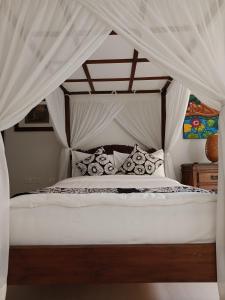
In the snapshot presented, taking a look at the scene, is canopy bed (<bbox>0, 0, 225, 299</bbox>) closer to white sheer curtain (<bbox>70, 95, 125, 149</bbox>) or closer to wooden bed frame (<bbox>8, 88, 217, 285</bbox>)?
wooden bed frame (<bbox>8, 88, 217, 285</bbox>)

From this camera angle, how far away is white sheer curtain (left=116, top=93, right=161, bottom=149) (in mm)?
4426

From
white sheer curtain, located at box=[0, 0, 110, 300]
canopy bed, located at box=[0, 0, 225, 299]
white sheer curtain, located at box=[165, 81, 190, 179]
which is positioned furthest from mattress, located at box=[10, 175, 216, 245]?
white sheer curtain, located at box=[165, 81, 190, 179]

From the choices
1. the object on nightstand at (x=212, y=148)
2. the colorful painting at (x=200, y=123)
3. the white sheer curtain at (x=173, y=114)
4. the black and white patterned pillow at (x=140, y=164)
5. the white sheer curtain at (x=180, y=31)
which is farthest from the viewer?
the colorful painting at (x=200, y=123)

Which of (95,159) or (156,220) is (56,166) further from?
(156,220)

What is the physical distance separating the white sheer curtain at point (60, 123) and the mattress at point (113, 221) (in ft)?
6.55

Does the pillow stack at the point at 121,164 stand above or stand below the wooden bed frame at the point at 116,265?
above

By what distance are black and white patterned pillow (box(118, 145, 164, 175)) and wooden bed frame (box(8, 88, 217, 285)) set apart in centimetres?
226

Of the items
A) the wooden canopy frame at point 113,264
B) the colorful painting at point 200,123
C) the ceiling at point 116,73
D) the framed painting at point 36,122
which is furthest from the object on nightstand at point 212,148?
the wooden canopy frame at point 113,264

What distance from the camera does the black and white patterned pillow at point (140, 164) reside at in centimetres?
399

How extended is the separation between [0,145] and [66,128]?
2.53 m

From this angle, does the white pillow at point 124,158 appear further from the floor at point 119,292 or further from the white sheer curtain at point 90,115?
the floor at point 119,292

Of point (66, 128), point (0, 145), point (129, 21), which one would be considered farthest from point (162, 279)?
point (66, 128)

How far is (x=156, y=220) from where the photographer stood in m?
1.79

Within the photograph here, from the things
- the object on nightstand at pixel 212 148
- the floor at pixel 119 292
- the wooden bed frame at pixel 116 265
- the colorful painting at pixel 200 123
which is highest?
the colorful painting at pixel 200 123
